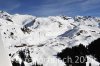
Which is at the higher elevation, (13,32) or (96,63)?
(13,32)

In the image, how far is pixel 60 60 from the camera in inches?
3533

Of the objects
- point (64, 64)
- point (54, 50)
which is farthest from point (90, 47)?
point (64, 64)

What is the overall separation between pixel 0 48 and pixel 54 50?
348ft

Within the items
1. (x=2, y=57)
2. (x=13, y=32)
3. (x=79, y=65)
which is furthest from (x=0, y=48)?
(x=13, y=32)

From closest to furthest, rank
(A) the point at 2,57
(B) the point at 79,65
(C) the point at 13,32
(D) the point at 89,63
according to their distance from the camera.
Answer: (A) the point at 2,57 < (B) the point at 79,65 < (D) the point at 89,63 < (C) the point at 13,32

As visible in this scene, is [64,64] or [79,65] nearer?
[79,65]

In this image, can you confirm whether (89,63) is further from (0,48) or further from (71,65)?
(0,48)

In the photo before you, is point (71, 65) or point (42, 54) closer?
point (71, 65)

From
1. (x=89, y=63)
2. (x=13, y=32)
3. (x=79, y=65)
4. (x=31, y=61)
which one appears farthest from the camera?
(x=13, y=32)

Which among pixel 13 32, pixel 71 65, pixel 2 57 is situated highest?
pixel 13 32

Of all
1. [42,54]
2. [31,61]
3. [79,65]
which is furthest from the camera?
[42,54]

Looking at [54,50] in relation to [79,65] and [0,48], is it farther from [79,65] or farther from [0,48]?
[0,48]

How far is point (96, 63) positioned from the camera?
8250 centimetres

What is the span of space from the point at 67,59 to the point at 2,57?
3404 inches
